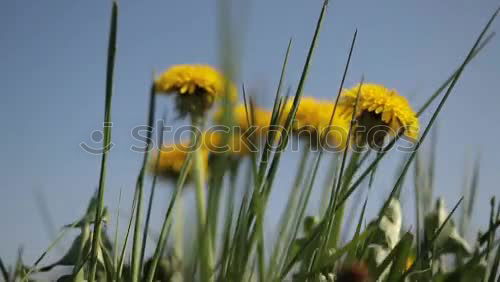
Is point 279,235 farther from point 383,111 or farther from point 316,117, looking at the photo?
point 316,117

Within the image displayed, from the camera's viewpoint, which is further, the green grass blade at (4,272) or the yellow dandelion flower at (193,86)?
the yellow dandelion flower at (193,86)

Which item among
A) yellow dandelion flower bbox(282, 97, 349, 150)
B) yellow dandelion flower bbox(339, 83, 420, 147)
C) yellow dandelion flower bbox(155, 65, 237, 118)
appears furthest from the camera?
yellow dandelion flower bbox(155, 65, 237, 118)

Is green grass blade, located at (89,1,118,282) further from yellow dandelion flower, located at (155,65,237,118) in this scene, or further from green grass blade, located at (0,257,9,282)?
yellow dandelion flower, located at (155,65,237,118)

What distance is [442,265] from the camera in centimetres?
71

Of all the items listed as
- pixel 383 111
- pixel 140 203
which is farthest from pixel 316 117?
pixel 140 203

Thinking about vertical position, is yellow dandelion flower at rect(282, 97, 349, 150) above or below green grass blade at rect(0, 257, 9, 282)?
above

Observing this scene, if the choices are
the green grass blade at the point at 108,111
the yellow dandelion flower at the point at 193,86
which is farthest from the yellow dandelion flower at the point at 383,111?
the green grass blade at the point at 108,111

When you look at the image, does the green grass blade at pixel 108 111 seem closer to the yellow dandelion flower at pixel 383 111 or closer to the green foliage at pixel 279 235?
the green foliage at pixel 279 235

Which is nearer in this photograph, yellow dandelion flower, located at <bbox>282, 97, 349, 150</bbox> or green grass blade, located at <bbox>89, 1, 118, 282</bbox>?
green grass blade, located at <bbox>89, 1, 118, 282</bbox>

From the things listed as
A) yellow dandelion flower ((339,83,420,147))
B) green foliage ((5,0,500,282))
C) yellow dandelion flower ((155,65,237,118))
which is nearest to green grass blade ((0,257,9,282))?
green foliage ((5,0,500,282))

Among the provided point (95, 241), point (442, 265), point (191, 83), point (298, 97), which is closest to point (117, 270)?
point (95, 241)

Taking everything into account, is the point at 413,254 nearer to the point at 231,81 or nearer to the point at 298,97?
the point at 298,97

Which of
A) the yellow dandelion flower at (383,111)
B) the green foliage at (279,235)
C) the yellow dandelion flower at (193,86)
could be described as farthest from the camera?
the yellow dandelion flower at (193,86)

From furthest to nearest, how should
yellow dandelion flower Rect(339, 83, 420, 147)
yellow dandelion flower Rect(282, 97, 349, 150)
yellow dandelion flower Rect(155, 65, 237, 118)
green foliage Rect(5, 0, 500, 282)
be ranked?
1. yellow dandelion flower Rect(155, 65, 237, 118)
2. yellow dandelion flower Rect(282, 97, 349, 150)
3. yellow dandelion flower Rect(339, 83, 420, 147)
4. green foliage Rect(5, 0, 500, 282)
